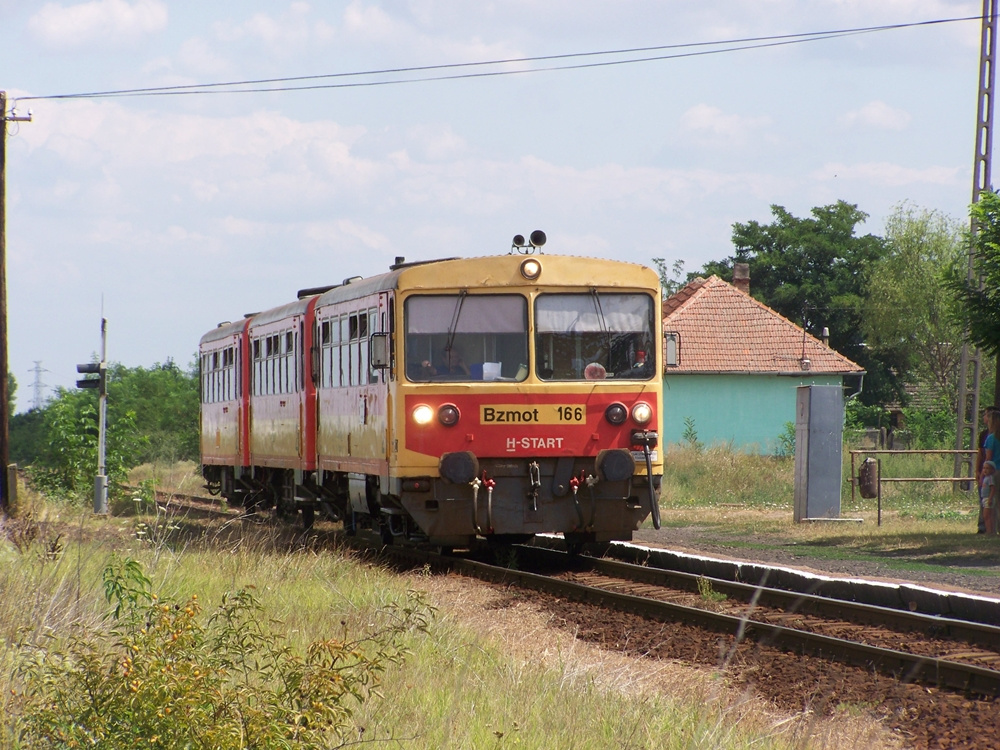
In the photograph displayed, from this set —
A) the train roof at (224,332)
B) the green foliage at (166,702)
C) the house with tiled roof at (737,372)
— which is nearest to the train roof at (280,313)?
the train roof at (224,332)

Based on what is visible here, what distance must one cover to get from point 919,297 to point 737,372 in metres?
13.5

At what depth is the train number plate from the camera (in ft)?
41.2

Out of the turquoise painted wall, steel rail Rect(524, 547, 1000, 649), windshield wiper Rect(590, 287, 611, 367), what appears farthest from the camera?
the turquoise painted wall

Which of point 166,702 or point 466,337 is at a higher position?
point 466,337

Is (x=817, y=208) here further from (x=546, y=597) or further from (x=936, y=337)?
(x=546, y=597)

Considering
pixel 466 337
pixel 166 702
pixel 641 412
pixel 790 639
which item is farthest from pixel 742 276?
pixel 166 702

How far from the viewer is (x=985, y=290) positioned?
16.1m

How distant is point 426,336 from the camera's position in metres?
12.6

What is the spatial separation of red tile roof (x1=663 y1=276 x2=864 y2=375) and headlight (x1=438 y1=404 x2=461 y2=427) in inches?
1206

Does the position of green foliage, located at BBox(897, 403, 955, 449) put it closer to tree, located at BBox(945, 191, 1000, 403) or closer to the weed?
tree, located at BBox(945, 191, 1000, 403)

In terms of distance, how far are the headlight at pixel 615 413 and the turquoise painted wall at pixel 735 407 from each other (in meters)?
29.4

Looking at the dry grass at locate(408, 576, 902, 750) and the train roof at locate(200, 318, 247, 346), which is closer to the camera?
the dry grass at locate(408, 576, 902, 750)

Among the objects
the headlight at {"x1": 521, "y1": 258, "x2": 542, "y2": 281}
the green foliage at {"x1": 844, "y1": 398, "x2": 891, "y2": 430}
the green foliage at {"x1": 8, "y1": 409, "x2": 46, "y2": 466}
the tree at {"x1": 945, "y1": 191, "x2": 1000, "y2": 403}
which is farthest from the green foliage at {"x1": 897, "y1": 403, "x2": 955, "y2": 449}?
the green foliage at {"x1": 8, "y1": 409, "x2": 46, "y2": 466}

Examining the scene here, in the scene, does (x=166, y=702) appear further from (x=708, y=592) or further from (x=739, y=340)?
(x=739, y=340)
